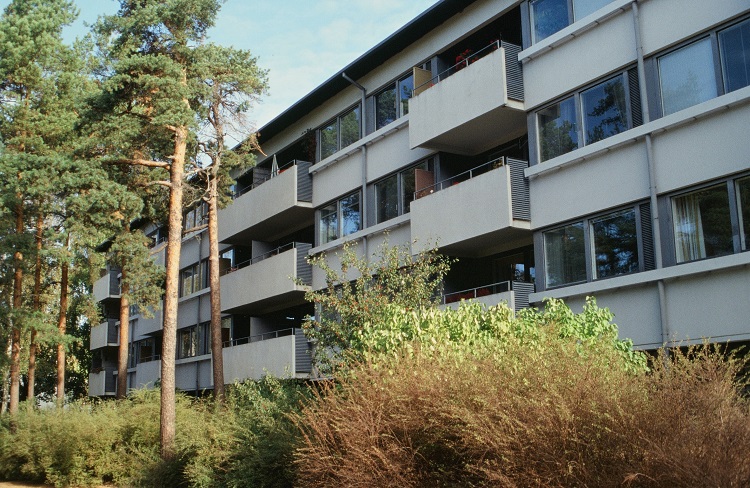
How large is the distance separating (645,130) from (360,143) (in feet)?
40.4

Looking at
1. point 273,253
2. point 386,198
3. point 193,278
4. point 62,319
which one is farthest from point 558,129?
point 193,278

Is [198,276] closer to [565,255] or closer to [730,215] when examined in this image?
[565,255]

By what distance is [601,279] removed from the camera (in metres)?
18.3

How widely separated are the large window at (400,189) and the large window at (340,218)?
1.21 m

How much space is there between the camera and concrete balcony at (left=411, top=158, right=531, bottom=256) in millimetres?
20203

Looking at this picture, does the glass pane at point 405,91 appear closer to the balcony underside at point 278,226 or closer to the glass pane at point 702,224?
the balcony underside at point 278,226

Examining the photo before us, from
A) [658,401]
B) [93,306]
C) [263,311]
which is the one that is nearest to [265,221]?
[263,311]

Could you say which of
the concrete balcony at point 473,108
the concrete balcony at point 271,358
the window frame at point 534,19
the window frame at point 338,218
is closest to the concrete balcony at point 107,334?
the concrete balcony at point 271,358

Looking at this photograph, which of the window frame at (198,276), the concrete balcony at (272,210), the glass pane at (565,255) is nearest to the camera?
the glass pane at (565,255)

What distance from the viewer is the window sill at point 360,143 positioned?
85.8 ft

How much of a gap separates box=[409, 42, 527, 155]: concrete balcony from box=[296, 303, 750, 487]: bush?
35.4 feet

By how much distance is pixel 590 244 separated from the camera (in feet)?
61.4

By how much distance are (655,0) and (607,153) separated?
340cm

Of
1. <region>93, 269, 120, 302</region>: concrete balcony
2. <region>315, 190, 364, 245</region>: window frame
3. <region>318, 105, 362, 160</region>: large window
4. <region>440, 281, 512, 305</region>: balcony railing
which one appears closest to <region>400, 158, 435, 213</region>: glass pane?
<region>315, 190, 364, 245</region>: window frame
